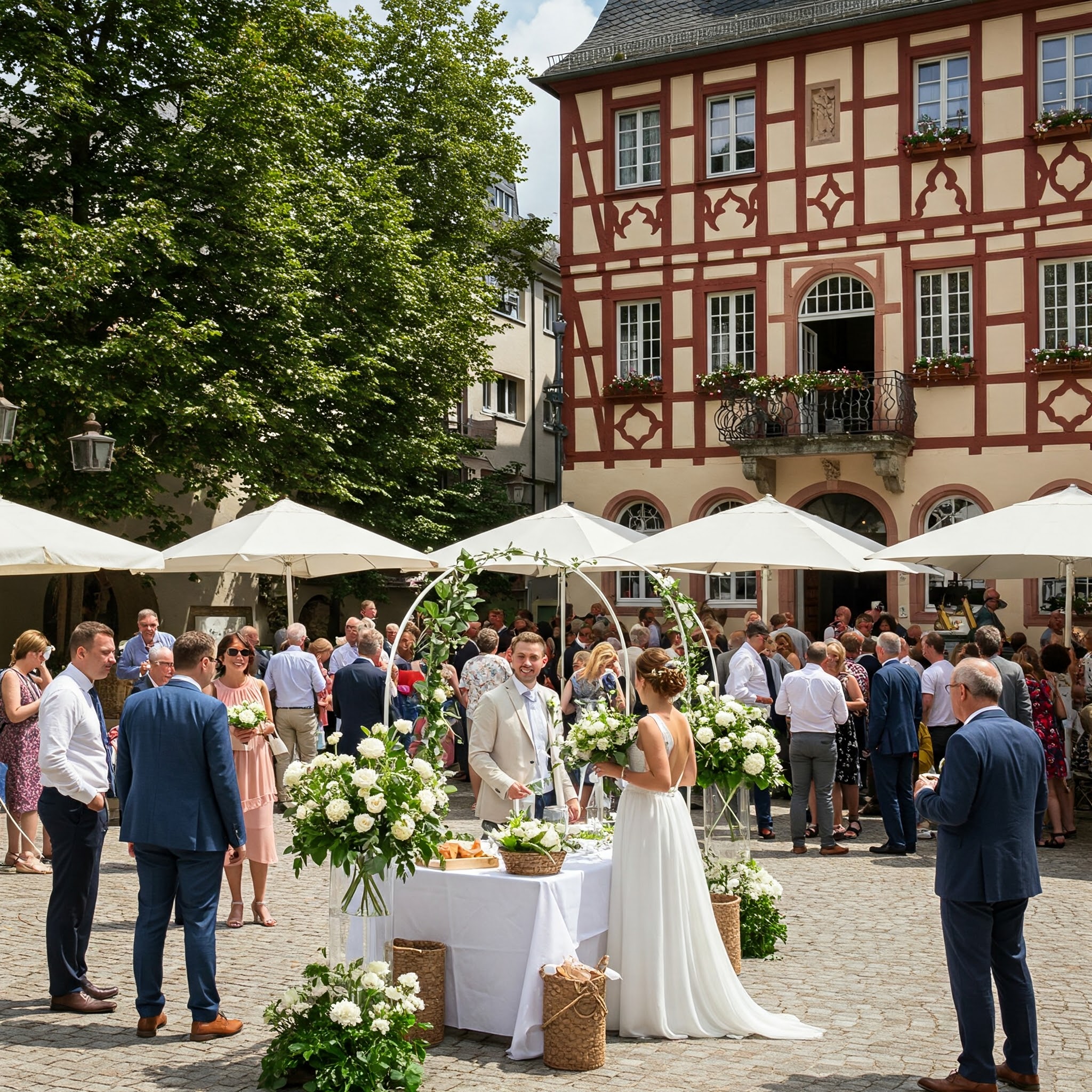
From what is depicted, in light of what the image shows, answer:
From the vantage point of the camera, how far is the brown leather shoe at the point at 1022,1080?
5730 millimetres

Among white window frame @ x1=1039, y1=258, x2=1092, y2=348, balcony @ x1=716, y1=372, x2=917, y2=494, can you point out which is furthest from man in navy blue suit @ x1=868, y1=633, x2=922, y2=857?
white window frame @ x1=1039, y1=258, x2=1092, y2=348

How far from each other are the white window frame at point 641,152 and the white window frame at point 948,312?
5253 millimetres

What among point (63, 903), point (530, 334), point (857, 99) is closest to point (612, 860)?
point (63, 903)

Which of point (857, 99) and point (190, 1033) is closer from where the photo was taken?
point (190, 1033)

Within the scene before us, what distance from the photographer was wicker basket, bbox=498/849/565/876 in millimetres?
6309

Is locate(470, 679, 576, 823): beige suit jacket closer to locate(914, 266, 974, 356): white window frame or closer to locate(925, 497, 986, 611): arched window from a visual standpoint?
locate(925, 497, 986, 611): arched window

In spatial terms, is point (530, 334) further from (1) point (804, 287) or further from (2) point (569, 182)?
(1) point (804, 287)

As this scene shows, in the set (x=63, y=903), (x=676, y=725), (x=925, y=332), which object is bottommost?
(x=63, y=903)

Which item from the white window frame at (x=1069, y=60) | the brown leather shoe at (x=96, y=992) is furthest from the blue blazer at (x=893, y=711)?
the white window frame at (x=1069, y=60)

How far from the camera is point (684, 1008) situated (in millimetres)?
6523

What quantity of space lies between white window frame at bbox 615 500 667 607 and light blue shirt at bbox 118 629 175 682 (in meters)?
12.3

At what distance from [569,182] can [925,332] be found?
7274 mm

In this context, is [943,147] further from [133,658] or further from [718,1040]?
[718,1040]

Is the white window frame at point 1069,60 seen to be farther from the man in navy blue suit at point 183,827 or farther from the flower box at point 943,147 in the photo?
the man in navy blue suit at point 183,827
